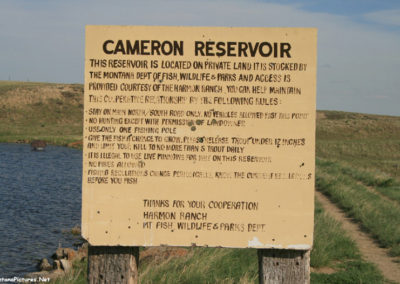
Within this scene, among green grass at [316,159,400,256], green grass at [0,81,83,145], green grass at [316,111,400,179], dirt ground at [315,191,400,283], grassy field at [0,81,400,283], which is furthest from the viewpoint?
green grass at [0,81,83,145]

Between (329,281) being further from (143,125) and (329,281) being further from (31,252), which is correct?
(31,252)

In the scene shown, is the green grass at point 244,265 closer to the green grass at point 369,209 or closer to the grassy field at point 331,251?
the grassy field at point 331,251

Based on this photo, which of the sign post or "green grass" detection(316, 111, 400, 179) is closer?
the sign post

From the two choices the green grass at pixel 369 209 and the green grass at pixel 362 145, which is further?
the green grass at pixel 362 145

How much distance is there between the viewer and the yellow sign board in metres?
3.57

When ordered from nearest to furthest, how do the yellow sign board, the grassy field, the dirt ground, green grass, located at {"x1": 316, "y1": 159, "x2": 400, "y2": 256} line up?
1. the yellow sign board
2. the grassy field
3. the dirt ground
4. green grass, located at {"x1": 316, "y1": 159, "x2": 400, "y2": 256}

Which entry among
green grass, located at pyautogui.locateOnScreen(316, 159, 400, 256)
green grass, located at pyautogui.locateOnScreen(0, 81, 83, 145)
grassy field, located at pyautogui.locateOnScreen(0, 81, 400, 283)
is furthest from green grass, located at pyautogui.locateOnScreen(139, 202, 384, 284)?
green grass, located at pyautogui.locateOnScreen(0, 81, 83, 145)

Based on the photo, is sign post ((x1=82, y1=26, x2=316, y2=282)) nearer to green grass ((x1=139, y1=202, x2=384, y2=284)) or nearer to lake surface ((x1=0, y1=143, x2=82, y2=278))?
green grass ((x1=139, y1=202, x2=384, y2=284))

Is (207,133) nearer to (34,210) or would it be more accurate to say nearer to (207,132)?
(207,132)

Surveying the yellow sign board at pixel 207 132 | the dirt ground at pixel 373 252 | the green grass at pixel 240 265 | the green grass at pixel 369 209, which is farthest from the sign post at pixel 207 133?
the green grass at pixel 369 209

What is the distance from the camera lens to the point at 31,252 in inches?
503

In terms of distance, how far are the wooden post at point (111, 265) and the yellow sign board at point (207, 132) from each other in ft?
0.43

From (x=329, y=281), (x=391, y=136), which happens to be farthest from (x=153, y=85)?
(x=391, y=136)

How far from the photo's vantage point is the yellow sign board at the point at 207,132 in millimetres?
3568
